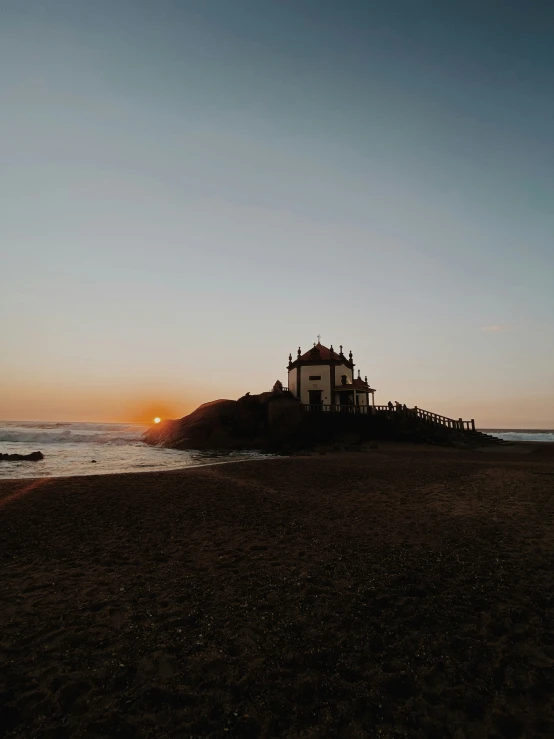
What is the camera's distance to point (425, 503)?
44.9 feet

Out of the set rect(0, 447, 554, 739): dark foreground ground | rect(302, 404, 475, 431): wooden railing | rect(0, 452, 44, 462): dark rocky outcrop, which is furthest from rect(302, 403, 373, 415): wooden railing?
rect(0, 447, 554, 739): dark foreground ground

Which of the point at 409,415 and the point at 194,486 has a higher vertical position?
the point at 409,415

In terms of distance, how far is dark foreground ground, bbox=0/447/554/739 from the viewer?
4.44 m

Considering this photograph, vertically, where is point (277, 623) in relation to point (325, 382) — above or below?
below

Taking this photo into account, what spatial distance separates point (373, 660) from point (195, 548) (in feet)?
17.5

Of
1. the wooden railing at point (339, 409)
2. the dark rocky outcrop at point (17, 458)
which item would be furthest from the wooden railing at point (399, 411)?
the dark rocky outcrop at point (17, 458)

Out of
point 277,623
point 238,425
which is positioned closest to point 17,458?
point 238,425

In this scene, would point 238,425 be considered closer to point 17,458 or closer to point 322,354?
point 322,354

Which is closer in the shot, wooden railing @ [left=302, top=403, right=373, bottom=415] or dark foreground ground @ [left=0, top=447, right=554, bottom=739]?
dark foreground ground @ [left=0, top=447, right=554, bottom=739]

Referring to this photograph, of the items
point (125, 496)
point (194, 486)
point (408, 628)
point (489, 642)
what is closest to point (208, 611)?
point (408, 628)

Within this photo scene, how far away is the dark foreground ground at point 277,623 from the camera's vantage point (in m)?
4.44

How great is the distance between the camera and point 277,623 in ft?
20.2

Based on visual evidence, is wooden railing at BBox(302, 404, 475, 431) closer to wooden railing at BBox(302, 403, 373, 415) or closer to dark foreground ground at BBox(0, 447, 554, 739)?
wooden railing at BBox(302, 403, 373, 415)

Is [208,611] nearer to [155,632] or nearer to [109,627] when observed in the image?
[155,632]
